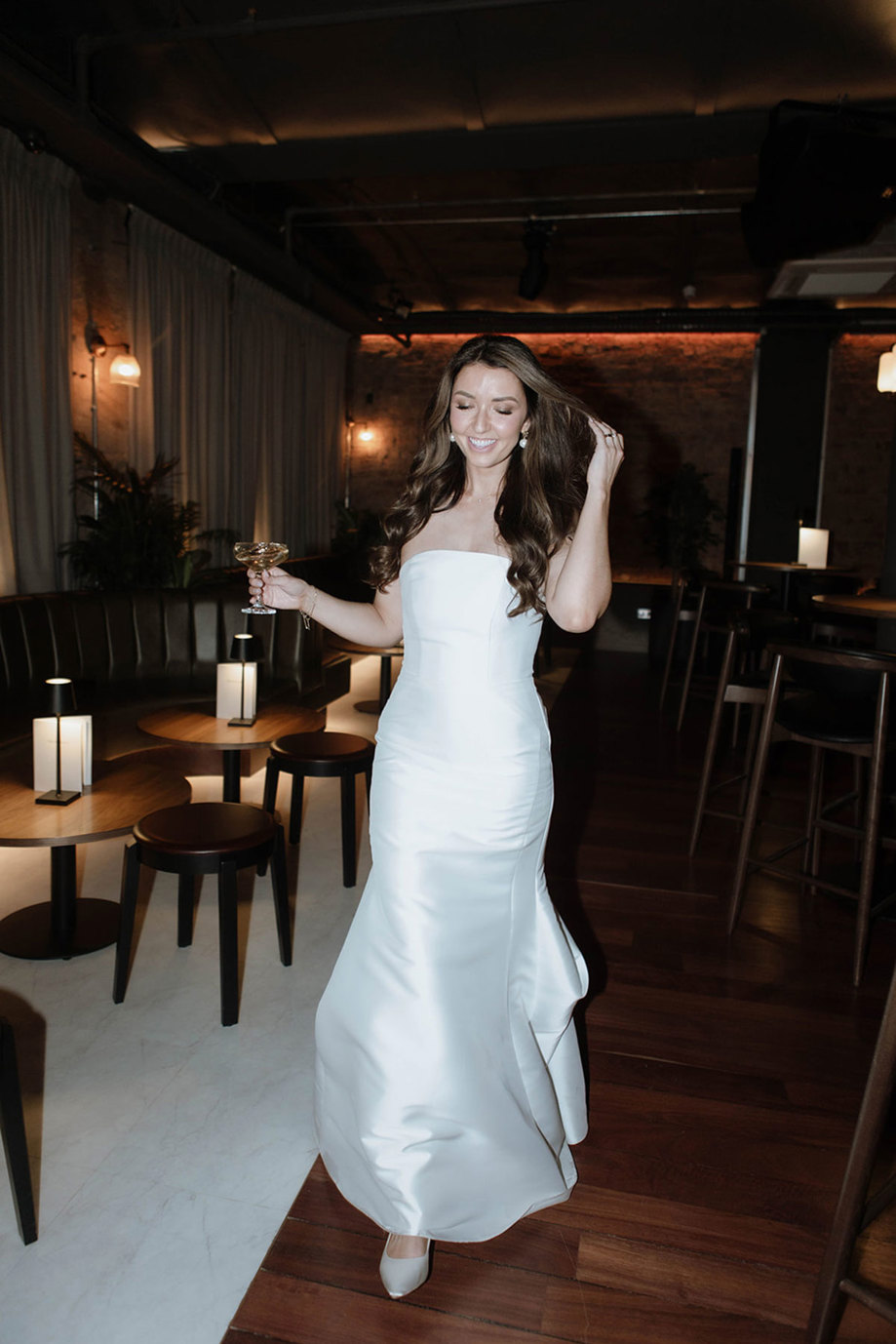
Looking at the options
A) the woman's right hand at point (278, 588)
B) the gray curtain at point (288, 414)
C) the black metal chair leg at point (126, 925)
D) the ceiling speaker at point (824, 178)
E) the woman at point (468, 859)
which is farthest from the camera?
the gray curtain at point (288, 414)

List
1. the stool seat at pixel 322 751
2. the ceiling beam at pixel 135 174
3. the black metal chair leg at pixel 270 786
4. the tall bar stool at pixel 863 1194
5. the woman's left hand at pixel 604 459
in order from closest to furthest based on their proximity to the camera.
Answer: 1. the tall bar stool at pixel 863 1194
2. the woman's left hand at pixel 604 459
3. the stool seat at pixel 322 751
4. the black metal chair leg at pixel 270 786
5. the ceiling beam at pixel 135 174

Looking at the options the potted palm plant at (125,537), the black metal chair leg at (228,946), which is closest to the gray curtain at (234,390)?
the potted palm plant at (125,537)

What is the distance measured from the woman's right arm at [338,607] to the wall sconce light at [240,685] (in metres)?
1.61

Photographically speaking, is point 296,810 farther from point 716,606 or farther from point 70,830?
point 716,606

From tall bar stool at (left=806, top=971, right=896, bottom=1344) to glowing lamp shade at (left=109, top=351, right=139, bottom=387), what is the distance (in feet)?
20.5

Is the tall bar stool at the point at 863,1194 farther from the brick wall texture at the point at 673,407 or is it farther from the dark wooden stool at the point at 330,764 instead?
the brick wall texture at the point at 673,407

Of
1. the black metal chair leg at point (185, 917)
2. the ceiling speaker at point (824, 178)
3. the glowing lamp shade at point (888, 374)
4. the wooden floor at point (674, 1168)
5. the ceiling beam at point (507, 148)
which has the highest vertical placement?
the ceiling beam at point (507, 148)

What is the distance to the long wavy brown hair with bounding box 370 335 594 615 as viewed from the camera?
1.66 metres

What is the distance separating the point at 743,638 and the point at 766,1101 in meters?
2.61

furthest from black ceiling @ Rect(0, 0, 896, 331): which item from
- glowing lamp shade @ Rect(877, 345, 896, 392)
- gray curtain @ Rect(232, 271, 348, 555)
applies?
gray curtain @ Rect(232, 271, 348, 555)

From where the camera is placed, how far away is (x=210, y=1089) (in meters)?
2.12

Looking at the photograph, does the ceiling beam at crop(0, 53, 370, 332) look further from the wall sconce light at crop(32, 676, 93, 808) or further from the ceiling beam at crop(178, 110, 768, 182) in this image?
the wall sconce light at crop(32, 676, 93, 808)

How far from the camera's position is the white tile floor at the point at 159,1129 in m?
1.55

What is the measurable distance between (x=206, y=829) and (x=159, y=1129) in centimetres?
78
